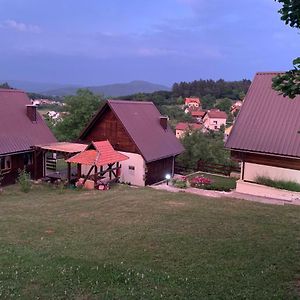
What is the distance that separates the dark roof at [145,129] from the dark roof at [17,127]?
9.87 ft

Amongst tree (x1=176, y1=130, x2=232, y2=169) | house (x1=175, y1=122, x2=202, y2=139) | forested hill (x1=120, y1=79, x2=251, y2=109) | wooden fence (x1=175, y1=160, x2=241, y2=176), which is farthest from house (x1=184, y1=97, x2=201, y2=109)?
wooden fence (x1=175, y1=160, x2=241, y2=176)

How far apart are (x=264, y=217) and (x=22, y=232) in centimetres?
756

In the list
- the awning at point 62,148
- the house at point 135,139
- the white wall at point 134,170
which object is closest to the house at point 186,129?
the house at point 135,139

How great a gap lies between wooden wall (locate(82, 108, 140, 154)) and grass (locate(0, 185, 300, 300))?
953cm

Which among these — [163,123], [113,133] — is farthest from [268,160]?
[163,123]

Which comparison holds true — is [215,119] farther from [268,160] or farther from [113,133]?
[268,160]

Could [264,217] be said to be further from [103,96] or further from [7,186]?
[103,96]

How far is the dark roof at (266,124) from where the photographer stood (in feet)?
59.0

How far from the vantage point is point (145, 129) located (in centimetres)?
2592

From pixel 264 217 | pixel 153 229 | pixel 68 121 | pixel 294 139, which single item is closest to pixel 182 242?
pixel 153 229

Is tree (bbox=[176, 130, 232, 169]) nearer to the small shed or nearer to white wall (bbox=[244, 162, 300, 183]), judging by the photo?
the small shed

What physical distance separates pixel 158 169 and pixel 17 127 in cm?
958

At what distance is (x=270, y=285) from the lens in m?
6.39

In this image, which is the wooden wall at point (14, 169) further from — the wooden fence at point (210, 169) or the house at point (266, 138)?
the house at point (266, 138)
